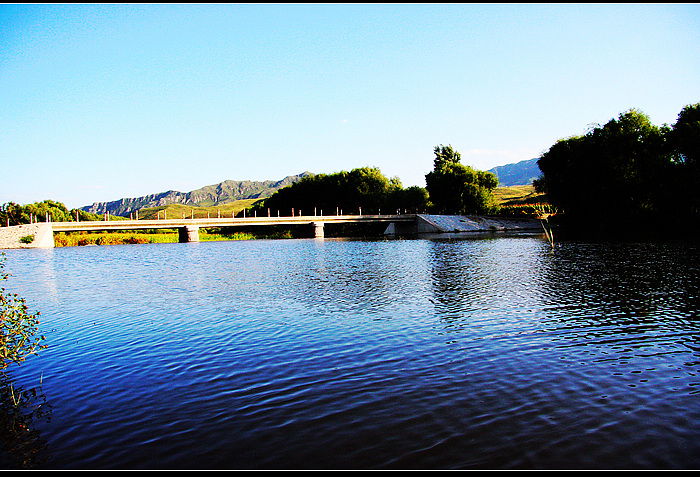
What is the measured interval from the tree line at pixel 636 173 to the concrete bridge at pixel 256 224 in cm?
3436

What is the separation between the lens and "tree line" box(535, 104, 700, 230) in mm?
72188

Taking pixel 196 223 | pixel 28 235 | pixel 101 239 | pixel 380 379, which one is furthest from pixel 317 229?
pixel 380 379

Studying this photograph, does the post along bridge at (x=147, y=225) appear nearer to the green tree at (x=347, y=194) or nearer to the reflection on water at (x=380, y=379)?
the green tree at (x=347, y=194)

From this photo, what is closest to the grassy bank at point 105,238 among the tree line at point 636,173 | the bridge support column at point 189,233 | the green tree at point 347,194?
the bridge support column at point 189,233

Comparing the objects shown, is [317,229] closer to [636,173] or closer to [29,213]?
[636,173]

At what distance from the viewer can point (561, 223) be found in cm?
10969

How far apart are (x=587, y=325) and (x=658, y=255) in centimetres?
2962

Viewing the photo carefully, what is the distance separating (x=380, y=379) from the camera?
36.9ft

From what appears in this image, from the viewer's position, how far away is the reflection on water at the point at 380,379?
7.64 metres

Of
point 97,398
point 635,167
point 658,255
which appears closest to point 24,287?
point 97,398

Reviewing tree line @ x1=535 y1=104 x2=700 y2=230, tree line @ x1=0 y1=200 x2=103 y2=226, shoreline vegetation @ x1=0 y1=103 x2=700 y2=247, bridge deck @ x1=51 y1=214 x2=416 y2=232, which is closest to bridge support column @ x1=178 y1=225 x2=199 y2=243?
bridge deck @ x1=51 y1=214 x2=416 y2=232

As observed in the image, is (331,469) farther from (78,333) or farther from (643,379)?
(78,333)

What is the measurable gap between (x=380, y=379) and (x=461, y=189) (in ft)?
418

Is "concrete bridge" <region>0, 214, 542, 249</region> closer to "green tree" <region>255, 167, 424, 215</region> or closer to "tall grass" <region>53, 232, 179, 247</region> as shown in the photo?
"tall grass" <region>53, 232, 179, 247</region>
